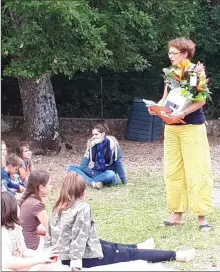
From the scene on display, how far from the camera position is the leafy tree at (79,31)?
9734 mm

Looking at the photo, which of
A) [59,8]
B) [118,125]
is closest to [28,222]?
[59,8]

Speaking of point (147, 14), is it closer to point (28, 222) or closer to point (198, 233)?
point (198, 233)

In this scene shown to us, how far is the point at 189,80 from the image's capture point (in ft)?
20.5

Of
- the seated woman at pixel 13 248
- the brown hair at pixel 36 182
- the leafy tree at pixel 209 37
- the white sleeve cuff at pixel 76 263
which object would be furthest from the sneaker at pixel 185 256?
the leafy tree at pixel 209 37

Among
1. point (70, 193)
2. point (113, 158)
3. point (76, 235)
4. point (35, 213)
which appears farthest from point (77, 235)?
point (113, 158)

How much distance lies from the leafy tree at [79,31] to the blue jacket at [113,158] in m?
1.69

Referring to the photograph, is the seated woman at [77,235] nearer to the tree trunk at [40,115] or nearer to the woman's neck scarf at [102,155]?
the woman's neck scarf at [102,155]

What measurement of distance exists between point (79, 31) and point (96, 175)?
7.26 ft

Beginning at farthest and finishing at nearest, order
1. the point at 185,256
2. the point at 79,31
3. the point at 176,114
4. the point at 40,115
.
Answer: the point at 40,115 → the point at 79,31 → the point at 176,114 → the point at 185,256

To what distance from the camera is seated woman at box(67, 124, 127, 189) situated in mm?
8938

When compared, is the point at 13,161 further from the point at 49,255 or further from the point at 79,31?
the point at 79,31

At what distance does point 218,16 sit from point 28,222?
35.8ft

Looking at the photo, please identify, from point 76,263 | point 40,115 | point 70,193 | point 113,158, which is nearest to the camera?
point 76,263

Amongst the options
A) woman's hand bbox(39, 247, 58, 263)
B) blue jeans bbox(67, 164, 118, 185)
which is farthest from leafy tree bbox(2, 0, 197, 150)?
woman's hand bbox(39, 247, 58, 263)
